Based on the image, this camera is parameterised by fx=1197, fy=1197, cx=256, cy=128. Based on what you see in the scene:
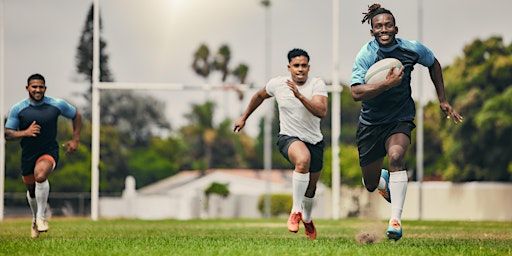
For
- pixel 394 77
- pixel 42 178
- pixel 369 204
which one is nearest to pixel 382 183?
pixel 394 77

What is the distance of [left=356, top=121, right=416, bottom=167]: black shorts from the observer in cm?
1220

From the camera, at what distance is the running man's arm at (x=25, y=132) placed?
48.5 ft

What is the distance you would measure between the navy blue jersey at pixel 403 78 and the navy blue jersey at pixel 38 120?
183 inches

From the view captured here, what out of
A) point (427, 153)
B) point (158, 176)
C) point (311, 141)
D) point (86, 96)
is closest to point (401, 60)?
point (311, 141)

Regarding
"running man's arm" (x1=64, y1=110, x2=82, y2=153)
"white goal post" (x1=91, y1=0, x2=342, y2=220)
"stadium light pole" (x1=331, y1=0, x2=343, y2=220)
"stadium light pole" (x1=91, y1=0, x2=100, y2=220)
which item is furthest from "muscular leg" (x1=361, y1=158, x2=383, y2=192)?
"stadium light pole" (x1=331, y1=0, x2=343, y2=220)

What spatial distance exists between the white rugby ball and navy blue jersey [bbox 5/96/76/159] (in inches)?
194

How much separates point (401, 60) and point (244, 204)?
207 ft

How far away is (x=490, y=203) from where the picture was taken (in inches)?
2218

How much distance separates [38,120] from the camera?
49.5 ft

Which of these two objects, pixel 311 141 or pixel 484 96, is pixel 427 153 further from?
pixel 311 141

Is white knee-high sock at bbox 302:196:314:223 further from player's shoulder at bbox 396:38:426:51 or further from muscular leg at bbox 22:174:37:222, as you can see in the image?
muscular leg at bbox 22:174:37:222

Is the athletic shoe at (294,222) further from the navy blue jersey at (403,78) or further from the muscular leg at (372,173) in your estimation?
the navy blue jersey at (403,78)

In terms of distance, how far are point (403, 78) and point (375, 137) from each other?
0.72m

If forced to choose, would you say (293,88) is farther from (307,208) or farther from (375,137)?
(307,208)
